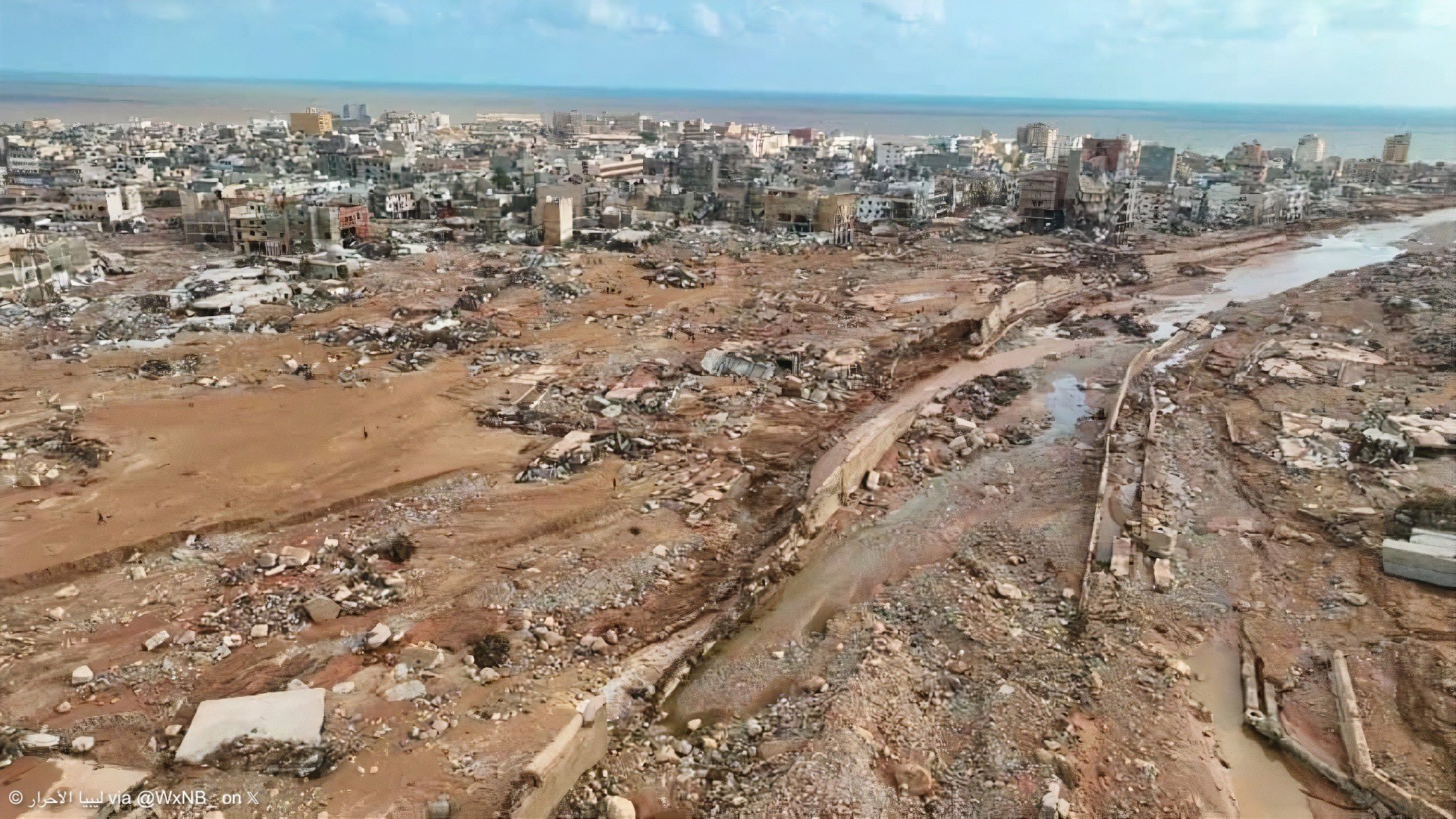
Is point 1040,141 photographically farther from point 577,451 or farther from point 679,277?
point 577,451

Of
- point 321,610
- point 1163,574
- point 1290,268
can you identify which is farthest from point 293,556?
point 1290,268

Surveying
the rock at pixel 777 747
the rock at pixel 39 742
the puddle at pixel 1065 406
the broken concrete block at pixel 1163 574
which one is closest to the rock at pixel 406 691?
the rock at pixel 39 742

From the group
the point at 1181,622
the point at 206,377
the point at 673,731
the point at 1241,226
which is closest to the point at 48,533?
the point at 206,377

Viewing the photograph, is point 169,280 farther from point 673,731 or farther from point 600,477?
point 673,731

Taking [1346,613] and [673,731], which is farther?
[1346,613]

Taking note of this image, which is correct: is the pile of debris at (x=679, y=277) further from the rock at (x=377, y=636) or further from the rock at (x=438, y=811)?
the rock at (x=438, y=811)
